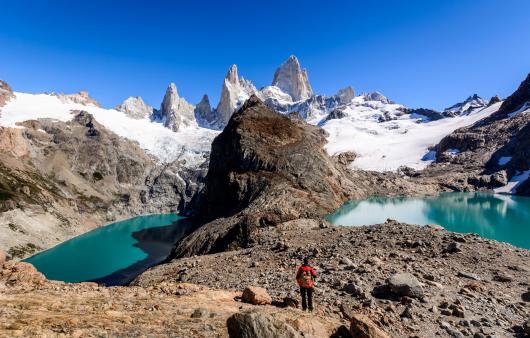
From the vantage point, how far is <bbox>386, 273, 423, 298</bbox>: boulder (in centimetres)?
1544

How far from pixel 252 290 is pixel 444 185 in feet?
538

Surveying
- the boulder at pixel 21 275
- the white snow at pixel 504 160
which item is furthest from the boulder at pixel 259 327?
the white snow at pixel 504 160

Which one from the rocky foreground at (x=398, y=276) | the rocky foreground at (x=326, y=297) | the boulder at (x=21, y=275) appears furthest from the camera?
the boulder at (x=21, y=275)

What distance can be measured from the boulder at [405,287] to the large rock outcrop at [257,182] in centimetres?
1986

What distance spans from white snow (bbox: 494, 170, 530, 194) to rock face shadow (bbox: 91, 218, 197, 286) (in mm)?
127107

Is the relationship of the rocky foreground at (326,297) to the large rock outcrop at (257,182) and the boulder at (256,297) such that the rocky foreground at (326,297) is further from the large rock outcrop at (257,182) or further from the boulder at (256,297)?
the large rock outcrop at (257,182)

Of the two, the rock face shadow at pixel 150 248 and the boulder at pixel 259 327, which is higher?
the boulder at pixel 259 327

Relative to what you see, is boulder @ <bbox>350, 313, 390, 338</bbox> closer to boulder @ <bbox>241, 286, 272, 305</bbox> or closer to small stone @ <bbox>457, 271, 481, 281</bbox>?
boulder @ <bbox>241, 286, 272, 305</bbox>

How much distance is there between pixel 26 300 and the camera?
13312 mm

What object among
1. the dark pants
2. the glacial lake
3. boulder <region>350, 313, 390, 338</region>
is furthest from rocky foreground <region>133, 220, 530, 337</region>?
the glacial lake

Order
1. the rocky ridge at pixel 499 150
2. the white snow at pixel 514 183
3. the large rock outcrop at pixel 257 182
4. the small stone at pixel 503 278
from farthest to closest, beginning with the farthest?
the rocky ridge at pixel 499 150 → the white snow at pixel 514 183 → the large rock outcrop at pixel 257 182 → the small stone at pixel 503 278

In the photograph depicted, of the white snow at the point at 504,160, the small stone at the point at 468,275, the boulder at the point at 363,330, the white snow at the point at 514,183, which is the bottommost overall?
the small stone at the point at 468,275

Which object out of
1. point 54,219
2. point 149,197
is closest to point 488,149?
point 149,197

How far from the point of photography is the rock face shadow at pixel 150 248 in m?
63.9
